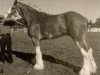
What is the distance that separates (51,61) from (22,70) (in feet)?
6.16

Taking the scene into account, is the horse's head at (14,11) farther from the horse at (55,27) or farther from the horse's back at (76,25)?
the horse's back at (76,25)

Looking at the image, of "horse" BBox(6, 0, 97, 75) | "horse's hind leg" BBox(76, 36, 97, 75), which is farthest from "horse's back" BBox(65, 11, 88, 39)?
"horse's hind leg" BBox(76, 36, 97, 75)

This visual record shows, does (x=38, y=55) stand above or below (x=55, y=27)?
below

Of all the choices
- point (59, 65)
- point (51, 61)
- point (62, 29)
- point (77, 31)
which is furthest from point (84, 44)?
point (51, 61)

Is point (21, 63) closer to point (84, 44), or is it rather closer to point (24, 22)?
point (24, 22)

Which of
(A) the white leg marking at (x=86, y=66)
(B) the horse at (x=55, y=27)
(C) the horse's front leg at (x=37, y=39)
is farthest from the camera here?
(C) the horse's front leg at (x=37, y=39)

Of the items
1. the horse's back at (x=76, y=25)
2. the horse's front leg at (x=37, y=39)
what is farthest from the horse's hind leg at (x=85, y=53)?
the horse's front leg at (x=37, y=39)

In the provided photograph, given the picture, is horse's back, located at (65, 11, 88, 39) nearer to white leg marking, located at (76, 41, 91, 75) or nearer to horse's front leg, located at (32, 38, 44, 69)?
white leg marking, located at (76, 41, 91, 75)

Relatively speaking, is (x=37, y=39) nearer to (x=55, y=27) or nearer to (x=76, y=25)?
(x=55, y=27)

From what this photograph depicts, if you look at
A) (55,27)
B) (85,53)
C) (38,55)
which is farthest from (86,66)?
(38,55)

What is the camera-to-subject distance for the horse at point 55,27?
7.97m

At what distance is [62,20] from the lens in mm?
8445

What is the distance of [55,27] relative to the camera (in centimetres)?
862

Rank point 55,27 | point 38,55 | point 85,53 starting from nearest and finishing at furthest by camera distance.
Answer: point 85,53
point 55,27
point 38,55
